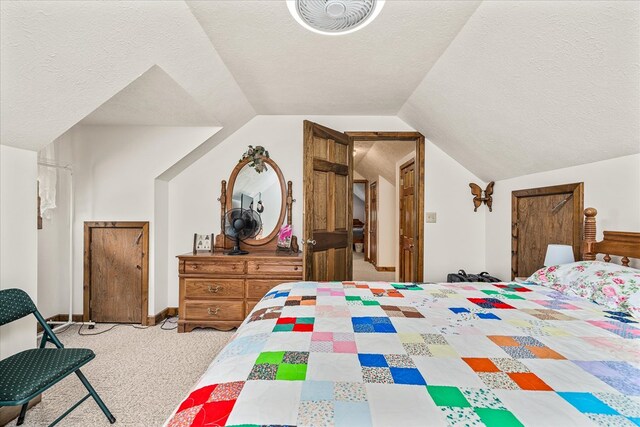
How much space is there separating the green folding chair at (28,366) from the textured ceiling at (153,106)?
1602 mm

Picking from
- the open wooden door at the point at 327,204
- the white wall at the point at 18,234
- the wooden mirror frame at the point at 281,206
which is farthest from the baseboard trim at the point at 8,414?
the open wooden door at the point at 327,204

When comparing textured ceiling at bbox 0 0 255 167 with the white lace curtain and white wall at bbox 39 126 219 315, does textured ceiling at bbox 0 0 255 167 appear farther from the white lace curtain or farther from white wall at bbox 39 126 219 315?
white wall at bbox 39 126 219 315

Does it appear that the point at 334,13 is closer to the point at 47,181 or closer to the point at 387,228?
the point at 47,181

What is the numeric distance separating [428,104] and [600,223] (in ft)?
5.29

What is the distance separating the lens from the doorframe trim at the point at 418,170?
3398 millimetres

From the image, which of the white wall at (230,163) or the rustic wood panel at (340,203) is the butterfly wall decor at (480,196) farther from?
the rustic wood panel at (340,203)

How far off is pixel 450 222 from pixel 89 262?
4181mm

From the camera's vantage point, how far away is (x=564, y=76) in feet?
5.29

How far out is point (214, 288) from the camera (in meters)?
2.92

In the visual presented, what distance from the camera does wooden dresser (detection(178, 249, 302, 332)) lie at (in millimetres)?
2902

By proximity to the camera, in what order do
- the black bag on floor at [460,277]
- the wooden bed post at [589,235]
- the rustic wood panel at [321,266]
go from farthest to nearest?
1. the black bag on floor at [460,277]
2. the rustic wood panel at [321,266]
3. the wooden bed post at [589,235]

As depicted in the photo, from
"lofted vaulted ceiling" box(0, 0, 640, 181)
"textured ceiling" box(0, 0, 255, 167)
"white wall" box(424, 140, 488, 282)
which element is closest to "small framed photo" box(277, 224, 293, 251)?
"lofted vaulted ceiling" box(0, 0, 640, 181)

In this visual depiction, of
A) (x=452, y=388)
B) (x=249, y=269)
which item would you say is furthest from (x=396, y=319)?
(x=249, y=269)

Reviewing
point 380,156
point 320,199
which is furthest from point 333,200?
point 380,156
